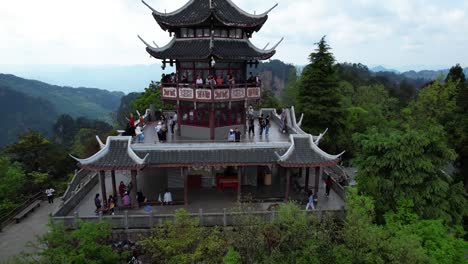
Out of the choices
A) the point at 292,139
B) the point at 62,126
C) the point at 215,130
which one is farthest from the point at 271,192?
the point at 62,126

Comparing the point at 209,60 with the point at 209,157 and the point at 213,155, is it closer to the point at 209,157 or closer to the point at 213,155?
the point at 213,155

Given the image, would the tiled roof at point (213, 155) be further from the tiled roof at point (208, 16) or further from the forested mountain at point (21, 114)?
the forested mountain at point (21, 114)

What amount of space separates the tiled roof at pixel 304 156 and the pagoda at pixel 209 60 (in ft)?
15.8

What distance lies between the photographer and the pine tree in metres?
34.4

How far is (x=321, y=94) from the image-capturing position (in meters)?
34.6

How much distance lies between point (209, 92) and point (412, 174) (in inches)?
525

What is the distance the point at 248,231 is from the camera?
1305 cm

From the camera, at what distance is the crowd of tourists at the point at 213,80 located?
20.2 m

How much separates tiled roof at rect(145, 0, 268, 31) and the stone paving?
1592 centimetres

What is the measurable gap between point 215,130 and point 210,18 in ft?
24.6

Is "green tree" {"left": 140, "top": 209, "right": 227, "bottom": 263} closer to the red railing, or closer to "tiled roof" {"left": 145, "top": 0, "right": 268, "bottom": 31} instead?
the red railing

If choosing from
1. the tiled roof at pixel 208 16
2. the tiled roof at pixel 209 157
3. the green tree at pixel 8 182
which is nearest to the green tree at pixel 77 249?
the tiled roof at pixel 209 157

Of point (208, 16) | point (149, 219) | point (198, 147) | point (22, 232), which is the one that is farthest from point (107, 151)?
point (208, 16)

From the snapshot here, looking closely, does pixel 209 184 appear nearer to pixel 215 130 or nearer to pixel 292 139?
pixel 215 130
